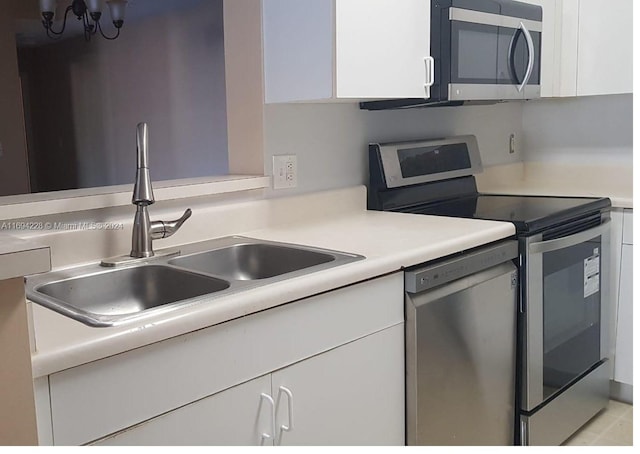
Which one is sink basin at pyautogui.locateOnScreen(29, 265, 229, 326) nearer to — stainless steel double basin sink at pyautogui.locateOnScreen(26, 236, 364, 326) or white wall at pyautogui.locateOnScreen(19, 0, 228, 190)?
stainless steel double basin sink at pyautogui.locateOnScreen(26, 236, 364, 326)

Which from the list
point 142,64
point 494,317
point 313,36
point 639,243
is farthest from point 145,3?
point 639,243

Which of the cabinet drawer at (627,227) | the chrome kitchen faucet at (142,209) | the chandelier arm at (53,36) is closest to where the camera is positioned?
the chrome kitchen faucet at (142,209)

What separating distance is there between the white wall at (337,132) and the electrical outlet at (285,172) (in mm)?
19

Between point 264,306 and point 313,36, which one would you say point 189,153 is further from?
point 264,306

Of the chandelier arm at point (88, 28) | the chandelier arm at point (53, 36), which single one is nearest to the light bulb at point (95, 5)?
the chandelier arm at point (88, 28)

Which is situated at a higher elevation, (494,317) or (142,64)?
(142,64)

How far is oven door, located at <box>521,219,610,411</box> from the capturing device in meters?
2.20

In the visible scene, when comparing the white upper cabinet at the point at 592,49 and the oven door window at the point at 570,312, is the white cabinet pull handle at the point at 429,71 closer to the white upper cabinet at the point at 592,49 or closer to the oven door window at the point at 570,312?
the oven door window at the point at 570,312

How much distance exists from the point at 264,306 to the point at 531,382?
1193mm

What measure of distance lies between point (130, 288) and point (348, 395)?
60 cm

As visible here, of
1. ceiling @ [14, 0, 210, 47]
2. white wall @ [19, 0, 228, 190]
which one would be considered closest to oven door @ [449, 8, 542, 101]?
white wall @ [19, 0, 228, 190]

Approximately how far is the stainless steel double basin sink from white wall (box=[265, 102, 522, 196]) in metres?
0.37

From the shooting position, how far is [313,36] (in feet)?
6.34

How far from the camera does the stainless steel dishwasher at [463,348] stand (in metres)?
1.82
